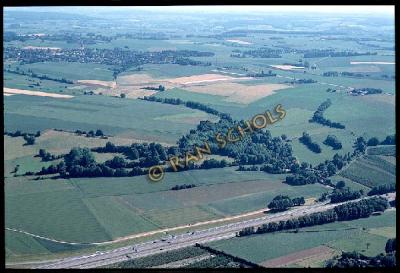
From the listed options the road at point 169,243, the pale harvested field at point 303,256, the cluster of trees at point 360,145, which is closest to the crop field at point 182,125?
the pale harvested field at point 303,256

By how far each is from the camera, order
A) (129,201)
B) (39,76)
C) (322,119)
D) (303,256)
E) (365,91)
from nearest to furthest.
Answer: (303,256) → (129,201) → (322,119) → (365,91) → (39,76)

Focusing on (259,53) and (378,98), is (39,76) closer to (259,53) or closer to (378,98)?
(259,53)

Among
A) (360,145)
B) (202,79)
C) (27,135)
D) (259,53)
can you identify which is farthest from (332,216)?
(259,53)

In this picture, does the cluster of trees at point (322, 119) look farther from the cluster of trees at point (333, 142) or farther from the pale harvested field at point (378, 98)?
the pale harvested field at point (378, 98)
